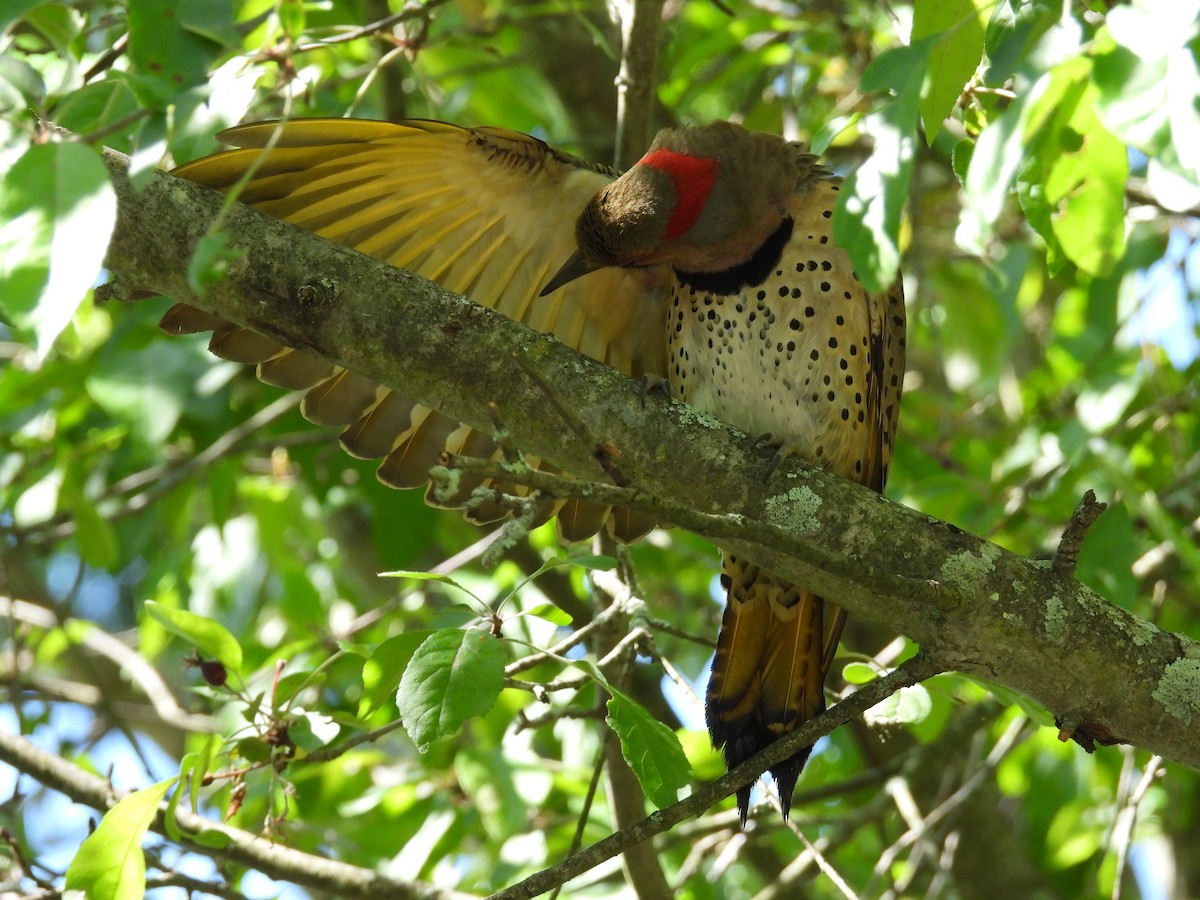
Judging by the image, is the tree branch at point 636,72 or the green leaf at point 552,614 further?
the tree branch at point 636,72

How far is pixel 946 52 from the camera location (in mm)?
2141

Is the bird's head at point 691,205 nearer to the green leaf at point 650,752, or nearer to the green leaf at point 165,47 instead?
the green leaf at point 165,47

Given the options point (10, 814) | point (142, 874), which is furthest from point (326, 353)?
point (10, 814)

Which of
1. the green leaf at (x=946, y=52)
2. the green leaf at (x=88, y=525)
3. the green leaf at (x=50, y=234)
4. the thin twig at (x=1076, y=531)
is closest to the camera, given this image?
the green leaf at (x=50, y=234)

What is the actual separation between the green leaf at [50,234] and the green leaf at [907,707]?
1.77 m

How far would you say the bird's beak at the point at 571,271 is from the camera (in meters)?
3.64

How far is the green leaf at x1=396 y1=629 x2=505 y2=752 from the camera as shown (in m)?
2.31

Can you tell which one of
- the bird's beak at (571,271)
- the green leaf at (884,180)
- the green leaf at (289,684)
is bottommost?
the green leaf at (289,684)

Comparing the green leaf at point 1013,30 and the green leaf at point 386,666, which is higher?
the green leaf at point 1013,30

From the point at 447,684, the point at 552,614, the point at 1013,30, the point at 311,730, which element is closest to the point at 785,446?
the point at 552,614

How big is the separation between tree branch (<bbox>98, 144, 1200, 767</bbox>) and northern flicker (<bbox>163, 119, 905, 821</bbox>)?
785 mm

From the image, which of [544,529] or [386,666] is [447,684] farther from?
[544,529]

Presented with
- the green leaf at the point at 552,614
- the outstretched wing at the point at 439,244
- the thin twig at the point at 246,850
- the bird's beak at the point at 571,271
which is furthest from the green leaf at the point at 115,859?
the bird's beak at the point at 571,271

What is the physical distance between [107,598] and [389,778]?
294 inches
